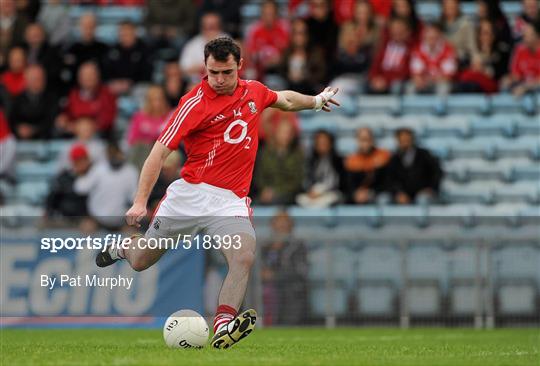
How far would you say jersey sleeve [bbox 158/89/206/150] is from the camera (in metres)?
10.2

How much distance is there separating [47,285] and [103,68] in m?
6.40

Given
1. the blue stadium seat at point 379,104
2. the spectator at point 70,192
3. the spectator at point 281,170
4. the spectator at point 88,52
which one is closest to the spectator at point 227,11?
the spectator at point 88,52

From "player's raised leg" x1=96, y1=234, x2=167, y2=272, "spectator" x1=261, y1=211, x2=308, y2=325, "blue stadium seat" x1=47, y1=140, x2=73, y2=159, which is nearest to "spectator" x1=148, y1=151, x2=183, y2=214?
"spectator" x1=261, y1=211, x2=308, y2=325

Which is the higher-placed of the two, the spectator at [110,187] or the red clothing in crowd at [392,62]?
the red clothing in crowd at [392,62]

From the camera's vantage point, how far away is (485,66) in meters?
19.3

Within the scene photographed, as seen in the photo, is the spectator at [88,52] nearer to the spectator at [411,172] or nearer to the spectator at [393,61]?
the spectator at [393,61]

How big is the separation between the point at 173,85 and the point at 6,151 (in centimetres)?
267

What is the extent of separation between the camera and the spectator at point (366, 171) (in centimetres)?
1759

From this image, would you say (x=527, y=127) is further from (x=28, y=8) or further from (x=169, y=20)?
(x=28, y=8)

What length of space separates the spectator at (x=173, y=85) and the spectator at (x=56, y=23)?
2.85 m

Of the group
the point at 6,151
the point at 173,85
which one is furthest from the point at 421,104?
the point at 6,151

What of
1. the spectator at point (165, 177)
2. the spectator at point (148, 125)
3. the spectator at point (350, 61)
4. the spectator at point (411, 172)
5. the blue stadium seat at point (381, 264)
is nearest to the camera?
the blue stadium seat at point (381, 264)

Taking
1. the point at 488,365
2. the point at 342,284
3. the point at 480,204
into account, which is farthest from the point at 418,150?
the point at 488,365

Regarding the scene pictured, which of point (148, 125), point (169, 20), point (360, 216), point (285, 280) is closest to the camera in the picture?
point (285, 280)
